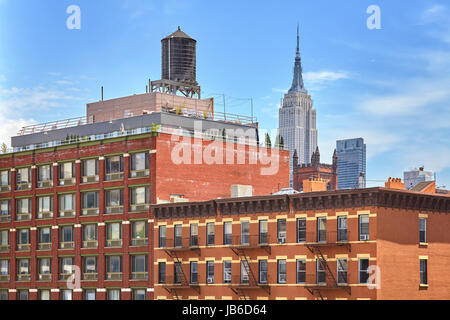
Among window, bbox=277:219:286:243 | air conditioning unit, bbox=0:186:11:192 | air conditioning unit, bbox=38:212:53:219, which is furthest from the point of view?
air conditioning unit, bbox=0:186:11:192

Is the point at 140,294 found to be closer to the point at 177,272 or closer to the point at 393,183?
the point at 177,272

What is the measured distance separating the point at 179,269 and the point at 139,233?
7435 millimetres

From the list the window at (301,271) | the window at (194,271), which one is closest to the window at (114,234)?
the window at (194,271)

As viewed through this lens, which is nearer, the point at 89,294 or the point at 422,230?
the point at 422,230

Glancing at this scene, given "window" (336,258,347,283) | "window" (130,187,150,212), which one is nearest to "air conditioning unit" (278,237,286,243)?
"window" (336,258,347,283)

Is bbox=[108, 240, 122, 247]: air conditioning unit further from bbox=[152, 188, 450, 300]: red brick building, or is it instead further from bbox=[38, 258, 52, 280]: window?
bbox=[38, 258, 52, 280]: window

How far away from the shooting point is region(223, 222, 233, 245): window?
69.9m

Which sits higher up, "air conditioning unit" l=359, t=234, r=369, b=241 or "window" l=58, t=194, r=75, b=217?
"window" l=58, t=194, r=75, b=217

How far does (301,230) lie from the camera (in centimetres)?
6512

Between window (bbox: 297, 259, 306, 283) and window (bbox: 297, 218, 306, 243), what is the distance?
5.79 feet

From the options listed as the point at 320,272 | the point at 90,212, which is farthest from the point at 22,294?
the point at 320,272

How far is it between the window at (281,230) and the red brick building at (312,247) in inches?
3.3
